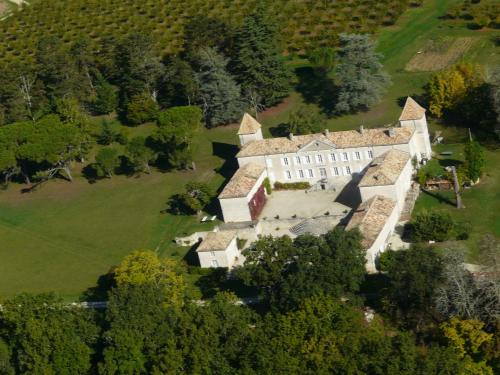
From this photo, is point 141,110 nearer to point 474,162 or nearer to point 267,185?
point 267,185

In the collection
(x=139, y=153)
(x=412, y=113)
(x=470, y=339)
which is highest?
(x=412, y=113)

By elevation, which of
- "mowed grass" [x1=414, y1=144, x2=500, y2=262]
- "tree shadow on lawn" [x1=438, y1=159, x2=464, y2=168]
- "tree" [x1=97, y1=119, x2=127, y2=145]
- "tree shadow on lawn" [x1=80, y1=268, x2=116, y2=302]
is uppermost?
"tree" [x1=97, y1=119, x2=127, y2=145]

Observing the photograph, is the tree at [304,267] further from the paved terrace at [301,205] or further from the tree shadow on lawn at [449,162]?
the tree shadow on lawn at [449,162]

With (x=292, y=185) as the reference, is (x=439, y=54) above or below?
above

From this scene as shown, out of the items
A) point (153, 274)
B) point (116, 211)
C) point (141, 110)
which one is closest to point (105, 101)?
point (141, 110)

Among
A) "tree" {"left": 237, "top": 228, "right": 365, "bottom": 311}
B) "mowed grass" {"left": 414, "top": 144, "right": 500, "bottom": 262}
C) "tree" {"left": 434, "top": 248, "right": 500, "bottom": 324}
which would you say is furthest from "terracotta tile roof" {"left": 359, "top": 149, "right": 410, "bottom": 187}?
"tree" {"left": 434, "top": 248, "right": 500, "bottom": 324}

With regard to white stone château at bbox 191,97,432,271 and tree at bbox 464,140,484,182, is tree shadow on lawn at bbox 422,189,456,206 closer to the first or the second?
white stone château at bbox 191,97,432,271

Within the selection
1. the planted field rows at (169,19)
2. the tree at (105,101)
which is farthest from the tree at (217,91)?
the planted field rows at (169,19)
